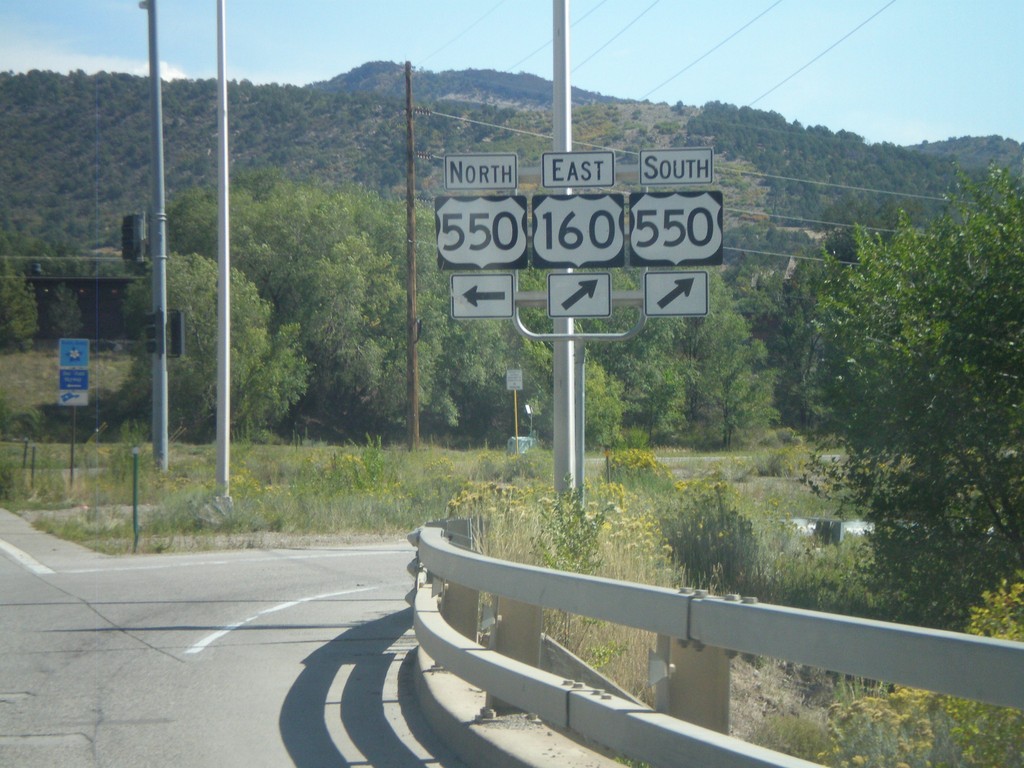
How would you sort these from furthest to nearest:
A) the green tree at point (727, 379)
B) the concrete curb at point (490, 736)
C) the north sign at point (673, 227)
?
the green tree at point (727, 379) → the north sign at point (673, 227) → the concrete curb at point (490, 736)

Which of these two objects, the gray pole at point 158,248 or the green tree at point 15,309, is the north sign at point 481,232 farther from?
the green tree at point 15,309

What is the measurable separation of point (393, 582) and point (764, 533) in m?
4.66

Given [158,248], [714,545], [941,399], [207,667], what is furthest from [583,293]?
[158,248]

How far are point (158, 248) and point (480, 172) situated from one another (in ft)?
50.5

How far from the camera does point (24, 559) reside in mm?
15570

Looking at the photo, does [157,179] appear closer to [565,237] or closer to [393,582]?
[393,582]

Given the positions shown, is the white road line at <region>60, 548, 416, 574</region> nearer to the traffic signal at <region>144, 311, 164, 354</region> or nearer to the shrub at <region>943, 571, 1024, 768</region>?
the traffic signal at <region>144, 311, 164, 354</region>

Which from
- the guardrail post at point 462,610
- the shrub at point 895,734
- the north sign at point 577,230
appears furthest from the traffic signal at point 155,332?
the shrub at point 895,734

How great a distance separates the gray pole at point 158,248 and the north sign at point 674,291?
15704 millimetres

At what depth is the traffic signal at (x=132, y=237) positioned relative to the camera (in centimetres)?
2342

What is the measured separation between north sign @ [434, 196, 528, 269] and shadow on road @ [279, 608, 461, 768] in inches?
144

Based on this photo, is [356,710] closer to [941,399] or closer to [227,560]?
[941,399]

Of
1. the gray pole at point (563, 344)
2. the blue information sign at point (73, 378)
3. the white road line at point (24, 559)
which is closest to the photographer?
the gray pole at point (563, 344)

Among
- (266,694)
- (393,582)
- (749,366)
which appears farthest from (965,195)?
(749,366)
